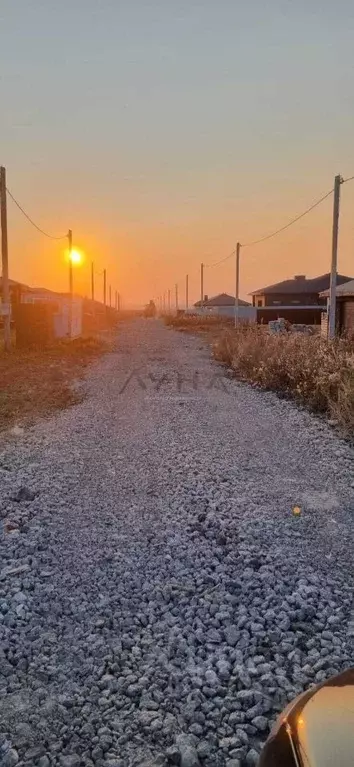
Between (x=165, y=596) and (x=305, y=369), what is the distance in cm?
843

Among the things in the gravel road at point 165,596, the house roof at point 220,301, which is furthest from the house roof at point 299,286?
the gravel road at point 165,596

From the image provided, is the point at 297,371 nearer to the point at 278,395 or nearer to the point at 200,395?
the point at 278,395

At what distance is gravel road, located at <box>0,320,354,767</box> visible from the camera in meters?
2.37

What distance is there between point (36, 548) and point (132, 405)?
21.5 feet

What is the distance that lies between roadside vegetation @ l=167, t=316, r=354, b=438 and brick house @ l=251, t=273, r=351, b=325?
1333 inches

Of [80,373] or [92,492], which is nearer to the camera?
[92,492]

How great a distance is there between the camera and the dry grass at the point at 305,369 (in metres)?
8.81

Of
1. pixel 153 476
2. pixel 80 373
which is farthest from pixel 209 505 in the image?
pixel 80 373

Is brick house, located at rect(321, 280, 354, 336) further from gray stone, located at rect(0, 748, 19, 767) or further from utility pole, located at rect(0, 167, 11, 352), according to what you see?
gray stone, located at rect(0, 748, 19, 767)

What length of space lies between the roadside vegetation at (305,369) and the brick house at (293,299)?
111ft

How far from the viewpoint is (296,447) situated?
289 inches

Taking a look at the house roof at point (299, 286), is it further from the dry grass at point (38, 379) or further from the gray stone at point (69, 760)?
the gray stone at point (69, 760)

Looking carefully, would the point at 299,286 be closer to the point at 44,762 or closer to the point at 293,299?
the point at 293,299

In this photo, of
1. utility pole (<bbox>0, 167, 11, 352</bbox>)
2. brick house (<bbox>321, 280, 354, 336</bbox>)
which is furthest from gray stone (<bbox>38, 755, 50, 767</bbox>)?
brick house (<bbox>321, 280, 354, 336</bbox>)
